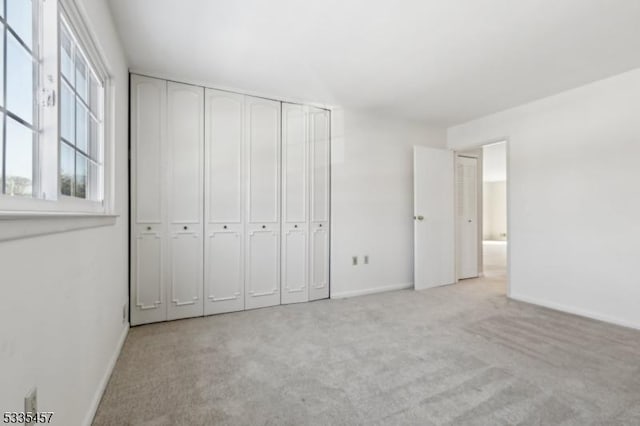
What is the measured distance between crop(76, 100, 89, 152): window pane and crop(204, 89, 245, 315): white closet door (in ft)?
4.49

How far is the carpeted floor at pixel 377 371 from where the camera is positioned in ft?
5.30

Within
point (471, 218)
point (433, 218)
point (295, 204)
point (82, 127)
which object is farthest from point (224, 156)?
point (471, 218)

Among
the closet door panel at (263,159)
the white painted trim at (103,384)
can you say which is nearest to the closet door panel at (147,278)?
the white painted trim at (103,384)

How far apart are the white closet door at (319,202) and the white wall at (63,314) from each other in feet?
6.73

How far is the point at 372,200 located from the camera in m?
4.14

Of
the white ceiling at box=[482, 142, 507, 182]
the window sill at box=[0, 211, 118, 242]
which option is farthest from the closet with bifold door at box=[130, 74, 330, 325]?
the white ceiling at box=[482, 142, 507, 182]

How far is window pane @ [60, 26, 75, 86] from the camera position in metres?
1.44

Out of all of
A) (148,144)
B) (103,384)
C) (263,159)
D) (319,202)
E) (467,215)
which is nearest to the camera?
(103,384)

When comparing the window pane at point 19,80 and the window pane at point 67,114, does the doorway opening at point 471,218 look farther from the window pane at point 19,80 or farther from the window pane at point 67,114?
the window pane at point 19,80

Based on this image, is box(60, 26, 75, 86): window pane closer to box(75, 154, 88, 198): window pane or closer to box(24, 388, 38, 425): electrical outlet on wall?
box(75, 154, 88, 198): window pane

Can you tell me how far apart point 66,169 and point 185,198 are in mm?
1612

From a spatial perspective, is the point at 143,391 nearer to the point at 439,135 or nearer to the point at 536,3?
the point at 536,3

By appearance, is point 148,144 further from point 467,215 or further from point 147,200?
point 467,215

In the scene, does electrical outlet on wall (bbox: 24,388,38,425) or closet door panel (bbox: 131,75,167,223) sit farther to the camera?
closet door panel (bbox: 131,75,167,223)
